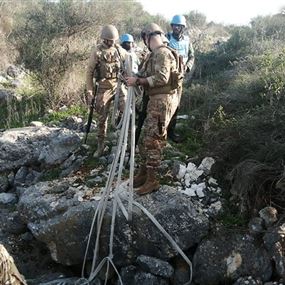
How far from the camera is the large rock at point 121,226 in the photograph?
15.3 feet

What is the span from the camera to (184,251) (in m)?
4.69

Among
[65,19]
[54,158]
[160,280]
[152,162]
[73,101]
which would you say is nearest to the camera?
[160,280]

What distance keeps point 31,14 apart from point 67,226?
9.70m

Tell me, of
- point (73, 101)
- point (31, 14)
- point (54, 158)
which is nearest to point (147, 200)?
point (54, 158)

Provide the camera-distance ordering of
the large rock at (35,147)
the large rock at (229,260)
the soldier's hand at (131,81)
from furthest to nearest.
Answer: the large rock at (35,147), the soldier's hand at (131,81), the large rock at (229,260)

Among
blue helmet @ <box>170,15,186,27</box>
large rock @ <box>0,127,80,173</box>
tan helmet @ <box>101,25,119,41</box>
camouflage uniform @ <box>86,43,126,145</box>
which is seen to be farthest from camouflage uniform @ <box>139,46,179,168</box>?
large rock @ <box>0,127,80,173</box>

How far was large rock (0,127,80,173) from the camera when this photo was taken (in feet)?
21.4

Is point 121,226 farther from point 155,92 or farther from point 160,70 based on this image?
point 160,70

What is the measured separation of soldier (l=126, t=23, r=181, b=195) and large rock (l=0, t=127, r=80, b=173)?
1857 mm

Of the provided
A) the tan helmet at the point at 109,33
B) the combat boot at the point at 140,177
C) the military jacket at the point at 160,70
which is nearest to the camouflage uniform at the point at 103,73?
the tan helmet at the point at 109,33

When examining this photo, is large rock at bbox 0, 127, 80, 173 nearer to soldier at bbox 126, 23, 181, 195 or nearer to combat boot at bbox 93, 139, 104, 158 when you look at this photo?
combat boot at bbox 93, 139, 104, 158

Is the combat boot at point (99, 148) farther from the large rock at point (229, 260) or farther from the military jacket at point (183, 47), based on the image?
the large rock at point (229, 260)

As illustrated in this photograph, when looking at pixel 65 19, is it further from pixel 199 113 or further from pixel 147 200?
pixel 147 200

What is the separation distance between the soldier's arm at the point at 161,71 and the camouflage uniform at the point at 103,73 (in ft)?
4.69
